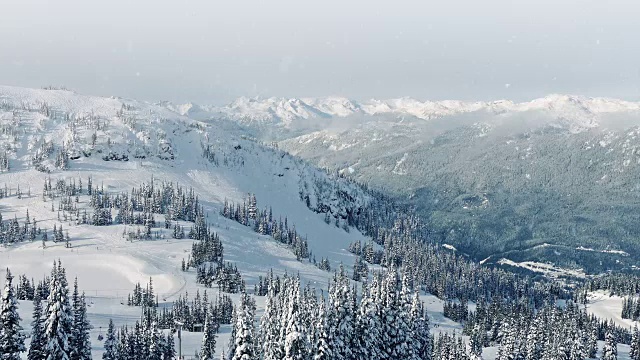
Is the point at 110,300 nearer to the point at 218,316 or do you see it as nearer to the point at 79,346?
the point at 218,316

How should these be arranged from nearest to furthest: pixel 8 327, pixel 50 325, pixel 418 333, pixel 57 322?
pixel 8 327 → pixel 50 325 → pixel 57 322 → pixel 418 333

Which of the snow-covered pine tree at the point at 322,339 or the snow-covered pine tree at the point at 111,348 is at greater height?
the snow-covered pine tree at the point at 322,339

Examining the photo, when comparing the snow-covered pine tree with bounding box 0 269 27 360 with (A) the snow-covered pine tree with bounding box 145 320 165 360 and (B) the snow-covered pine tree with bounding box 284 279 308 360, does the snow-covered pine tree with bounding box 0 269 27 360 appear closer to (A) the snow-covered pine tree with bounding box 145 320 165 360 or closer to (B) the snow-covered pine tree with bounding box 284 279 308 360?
(B) the snow-covered pine tree with bounding box 284 279 308 360

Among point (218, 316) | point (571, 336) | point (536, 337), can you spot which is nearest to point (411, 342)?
point (536, 337)

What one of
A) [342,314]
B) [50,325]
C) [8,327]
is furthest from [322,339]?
[8,327]

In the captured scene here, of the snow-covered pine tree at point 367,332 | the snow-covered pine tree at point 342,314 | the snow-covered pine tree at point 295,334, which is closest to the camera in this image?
the snow-covered pine tree at point 295,334

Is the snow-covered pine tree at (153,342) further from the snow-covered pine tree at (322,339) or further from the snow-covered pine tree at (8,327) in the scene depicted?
the snow-covered pine tree at (322,339)

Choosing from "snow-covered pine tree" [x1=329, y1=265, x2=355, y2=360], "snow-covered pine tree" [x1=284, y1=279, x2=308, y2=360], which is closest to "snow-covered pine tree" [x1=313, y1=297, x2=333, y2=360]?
"snow-covered pine tree" [x1=329, y1=265, x2=355, y2=360]

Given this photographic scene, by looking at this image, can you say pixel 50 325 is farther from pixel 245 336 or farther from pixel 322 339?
pixel 322 339

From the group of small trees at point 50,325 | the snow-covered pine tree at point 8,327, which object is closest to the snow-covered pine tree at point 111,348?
the group of small trees at point 50,325
